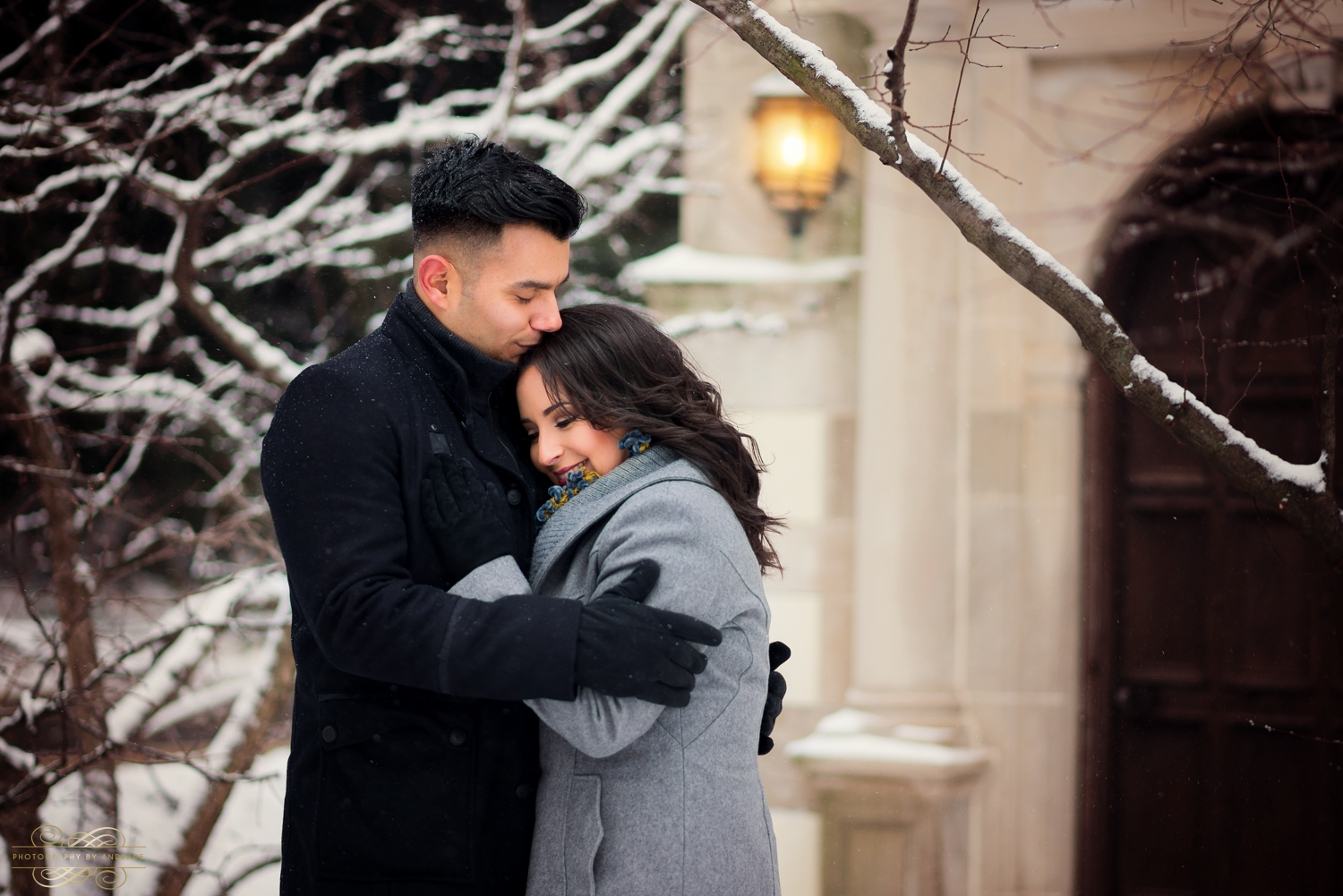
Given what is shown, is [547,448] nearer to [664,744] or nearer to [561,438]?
[561,438]

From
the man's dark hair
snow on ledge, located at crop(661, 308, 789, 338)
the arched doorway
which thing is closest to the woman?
the man's dark hair

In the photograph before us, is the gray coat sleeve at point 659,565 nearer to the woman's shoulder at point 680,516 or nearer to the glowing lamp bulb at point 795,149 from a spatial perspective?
the woman's shoulder at point 680,516

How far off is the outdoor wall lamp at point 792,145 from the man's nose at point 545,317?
2.25m

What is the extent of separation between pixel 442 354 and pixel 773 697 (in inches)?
40.7

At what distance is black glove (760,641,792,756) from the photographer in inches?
87.8

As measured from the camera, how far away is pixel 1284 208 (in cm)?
409

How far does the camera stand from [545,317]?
1.97 metres

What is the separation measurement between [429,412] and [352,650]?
0.47m

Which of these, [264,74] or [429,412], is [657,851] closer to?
[429,412]

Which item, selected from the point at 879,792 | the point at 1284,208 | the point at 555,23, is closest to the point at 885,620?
the point at 879,792

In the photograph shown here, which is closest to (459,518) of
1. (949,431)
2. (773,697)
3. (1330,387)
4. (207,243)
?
(773,697)

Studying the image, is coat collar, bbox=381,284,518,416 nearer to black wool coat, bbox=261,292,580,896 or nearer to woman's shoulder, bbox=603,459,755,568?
black wool coat, bbox=261,292,580,896

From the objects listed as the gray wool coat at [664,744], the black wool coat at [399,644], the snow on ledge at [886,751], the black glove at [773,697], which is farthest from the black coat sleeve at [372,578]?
the snow on ledge at [886,751]

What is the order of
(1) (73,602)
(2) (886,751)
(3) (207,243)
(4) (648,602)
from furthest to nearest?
(3) (207,243) → (2) (886,751) → (1) (73,602) → (4) (648,602)
